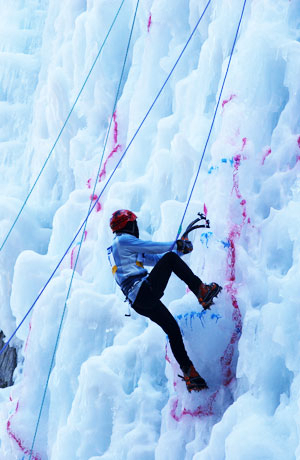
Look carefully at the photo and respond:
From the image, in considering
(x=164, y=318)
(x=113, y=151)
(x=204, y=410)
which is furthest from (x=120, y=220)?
(x=113, y=151)

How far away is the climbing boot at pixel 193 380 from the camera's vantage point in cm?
334

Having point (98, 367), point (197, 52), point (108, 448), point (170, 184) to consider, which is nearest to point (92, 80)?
point (197, 52)

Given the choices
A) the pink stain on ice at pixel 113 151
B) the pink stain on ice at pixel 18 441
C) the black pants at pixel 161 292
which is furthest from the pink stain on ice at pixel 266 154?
the pink stain on ice at pixel 18 441

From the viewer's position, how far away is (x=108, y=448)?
406cm

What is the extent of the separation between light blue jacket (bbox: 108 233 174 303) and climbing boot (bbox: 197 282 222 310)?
29cm

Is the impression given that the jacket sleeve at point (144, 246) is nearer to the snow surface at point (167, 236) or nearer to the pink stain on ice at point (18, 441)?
the snow surface at point (167, 236)

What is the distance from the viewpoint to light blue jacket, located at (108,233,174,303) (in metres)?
3.44

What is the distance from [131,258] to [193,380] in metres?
0.72

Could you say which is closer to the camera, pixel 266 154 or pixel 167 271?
pixel 167 271

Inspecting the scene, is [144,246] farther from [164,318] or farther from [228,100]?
[228,100]

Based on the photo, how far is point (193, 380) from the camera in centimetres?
334

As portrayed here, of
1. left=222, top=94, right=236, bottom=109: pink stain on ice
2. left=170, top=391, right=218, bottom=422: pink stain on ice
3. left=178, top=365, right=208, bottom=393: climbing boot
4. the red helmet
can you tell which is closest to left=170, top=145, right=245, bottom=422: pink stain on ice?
left=170, top=391, right=218, bottom=422: pink stain on ice

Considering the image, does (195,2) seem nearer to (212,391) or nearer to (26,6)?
(212,391)

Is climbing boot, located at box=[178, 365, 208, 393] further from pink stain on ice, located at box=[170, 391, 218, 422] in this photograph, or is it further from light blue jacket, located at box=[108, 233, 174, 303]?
light blue jacket, located at box=[108, 233, 174, 303]
